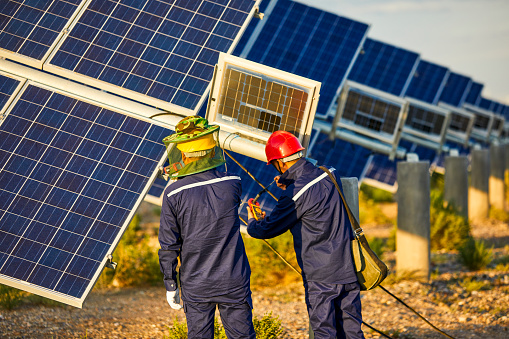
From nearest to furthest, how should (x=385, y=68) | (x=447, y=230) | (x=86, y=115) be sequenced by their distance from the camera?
(x=86, y=115) → (x=447, y=230) → (x=385, y=68)

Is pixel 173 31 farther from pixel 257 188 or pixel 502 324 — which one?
pixel 502 324

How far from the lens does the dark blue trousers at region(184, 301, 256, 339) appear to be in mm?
4676

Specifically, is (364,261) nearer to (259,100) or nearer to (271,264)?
(259,100)

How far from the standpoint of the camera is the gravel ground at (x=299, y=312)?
686 centimetres

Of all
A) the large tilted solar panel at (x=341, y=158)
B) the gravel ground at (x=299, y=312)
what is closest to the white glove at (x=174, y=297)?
the gravel ground at (x=299, y=312)

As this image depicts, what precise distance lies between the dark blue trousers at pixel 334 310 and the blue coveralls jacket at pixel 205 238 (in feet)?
2.58

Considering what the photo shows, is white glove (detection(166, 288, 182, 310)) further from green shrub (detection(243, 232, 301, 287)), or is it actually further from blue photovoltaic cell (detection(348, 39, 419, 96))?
blue photovoltaic cell (detection(348, 39, 419, 96))

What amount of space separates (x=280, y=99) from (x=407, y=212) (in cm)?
454

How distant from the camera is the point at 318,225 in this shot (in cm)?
501

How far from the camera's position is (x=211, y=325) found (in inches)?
186

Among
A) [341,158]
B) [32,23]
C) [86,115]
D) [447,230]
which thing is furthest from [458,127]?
[32,23]

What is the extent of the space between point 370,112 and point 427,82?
6.90 metres

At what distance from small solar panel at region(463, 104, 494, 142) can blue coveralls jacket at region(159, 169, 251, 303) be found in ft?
53.9

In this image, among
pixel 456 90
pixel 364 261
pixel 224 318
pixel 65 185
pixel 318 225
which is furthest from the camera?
pixel 456 90
